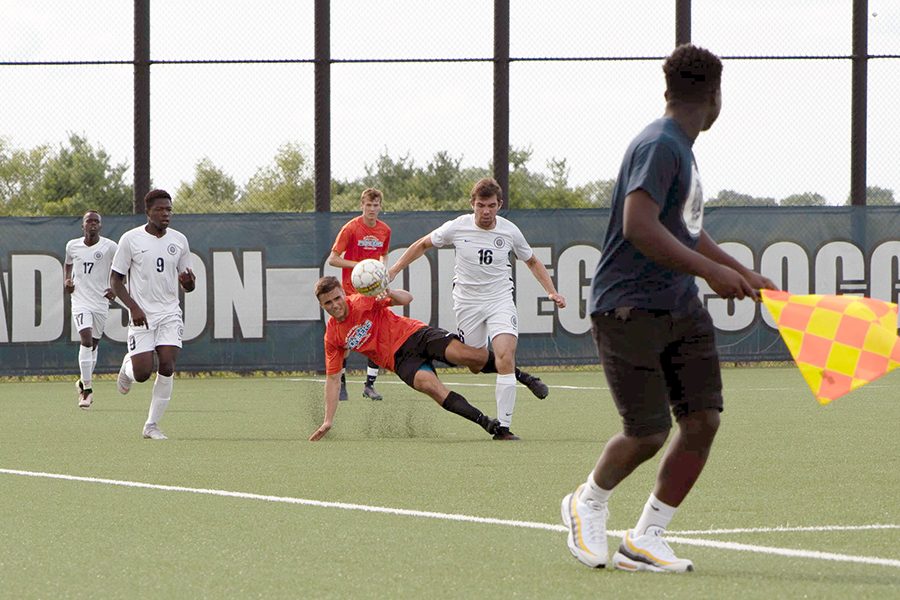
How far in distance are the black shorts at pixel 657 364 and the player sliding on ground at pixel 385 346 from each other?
5818 mm

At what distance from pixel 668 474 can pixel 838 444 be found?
5.67 meters

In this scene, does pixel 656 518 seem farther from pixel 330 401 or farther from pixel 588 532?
pixel 330 401

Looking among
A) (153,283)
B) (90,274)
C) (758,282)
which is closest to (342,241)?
(153,283)

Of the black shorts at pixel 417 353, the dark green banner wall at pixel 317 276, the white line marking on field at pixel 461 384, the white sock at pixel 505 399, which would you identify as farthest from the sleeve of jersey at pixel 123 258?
the dark green banner wall at pixel 317 276

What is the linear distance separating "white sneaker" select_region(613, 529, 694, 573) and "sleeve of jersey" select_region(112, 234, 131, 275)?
788 centimetres

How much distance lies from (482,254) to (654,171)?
7.20m

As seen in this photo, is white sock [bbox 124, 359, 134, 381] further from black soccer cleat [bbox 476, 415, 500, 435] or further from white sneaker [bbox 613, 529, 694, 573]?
white sneaker [bbox 613, 529, 694, 573]

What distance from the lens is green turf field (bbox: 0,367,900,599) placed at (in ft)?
18.6

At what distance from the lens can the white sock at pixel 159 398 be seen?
12461 millimetres

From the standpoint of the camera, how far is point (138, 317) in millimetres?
12688

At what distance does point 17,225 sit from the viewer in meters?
21.3

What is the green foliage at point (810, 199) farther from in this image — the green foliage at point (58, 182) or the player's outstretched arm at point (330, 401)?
the green foliage at point (58, 182)

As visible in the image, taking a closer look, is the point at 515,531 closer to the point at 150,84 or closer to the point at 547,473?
the point at 547,473

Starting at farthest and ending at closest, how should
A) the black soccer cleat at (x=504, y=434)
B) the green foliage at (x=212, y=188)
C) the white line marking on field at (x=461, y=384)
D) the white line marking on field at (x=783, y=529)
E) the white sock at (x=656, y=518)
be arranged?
the green foliage at (x=212, y=188), the white line marking on field at (x=461, y=384), the black soccer cleat at (x=504, y=434), the white line marking on field at (x=783, y=529), the white sock at (x=656, y=518)
